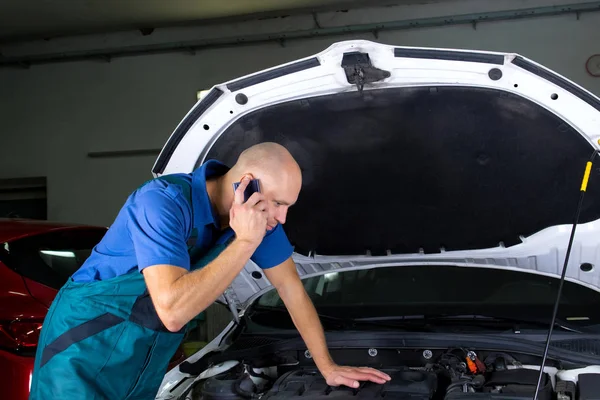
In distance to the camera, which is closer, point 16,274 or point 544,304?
point 544,304

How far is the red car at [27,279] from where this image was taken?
285 centimetres

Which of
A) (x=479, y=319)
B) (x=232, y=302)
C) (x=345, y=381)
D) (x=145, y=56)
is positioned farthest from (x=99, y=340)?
(x=145, y=56)

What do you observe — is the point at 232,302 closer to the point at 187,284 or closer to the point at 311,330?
the point at 311,330

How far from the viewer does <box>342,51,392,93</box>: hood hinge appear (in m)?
2.02

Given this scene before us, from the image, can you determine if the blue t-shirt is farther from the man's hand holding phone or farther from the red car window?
the red car window

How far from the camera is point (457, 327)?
2.46 m

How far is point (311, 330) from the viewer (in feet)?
7.59

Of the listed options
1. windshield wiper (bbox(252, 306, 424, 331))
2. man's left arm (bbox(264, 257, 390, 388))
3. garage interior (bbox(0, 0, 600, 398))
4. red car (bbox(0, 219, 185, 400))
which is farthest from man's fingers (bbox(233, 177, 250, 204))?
garage interior (bbox(0, 0, 600, 398))

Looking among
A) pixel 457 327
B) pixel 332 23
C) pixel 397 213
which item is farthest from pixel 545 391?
pixel 332 23

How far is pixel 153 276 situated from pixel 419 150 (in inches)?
43.2

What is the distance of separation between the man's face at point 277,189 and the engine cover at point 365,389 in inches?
24.1

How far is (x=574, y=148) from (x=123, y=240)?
4.95 ft

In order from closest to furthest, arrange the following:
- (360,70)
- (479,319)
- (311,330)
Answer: (360,70) < (311,330) < (479,319)

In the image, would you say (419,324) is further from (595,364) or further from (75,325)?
(75,325)
